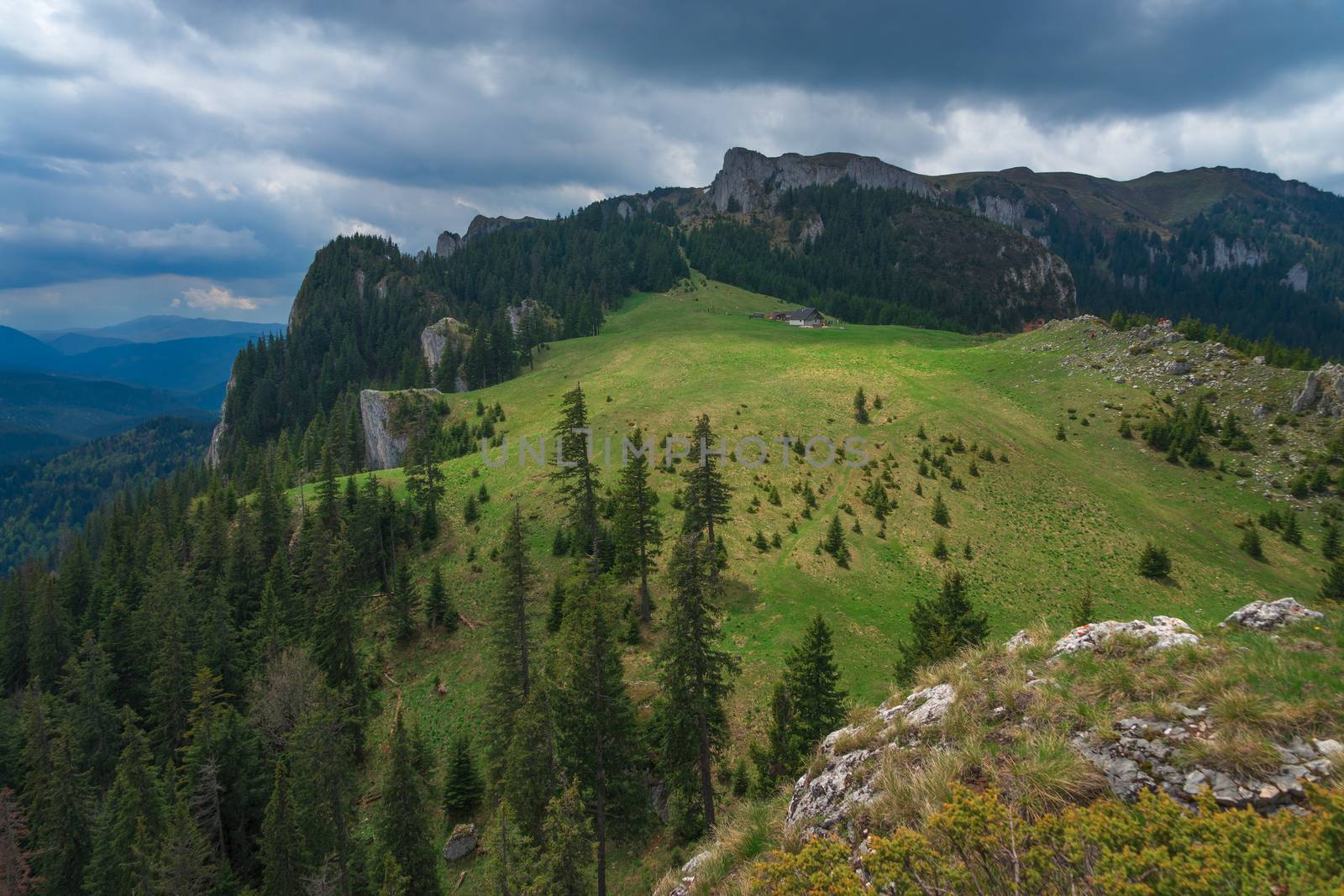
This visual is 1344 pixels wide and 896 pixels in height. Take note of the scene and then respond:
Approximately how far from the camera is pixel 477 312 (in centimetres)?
16212

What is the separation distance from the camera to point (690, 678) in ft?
76.8

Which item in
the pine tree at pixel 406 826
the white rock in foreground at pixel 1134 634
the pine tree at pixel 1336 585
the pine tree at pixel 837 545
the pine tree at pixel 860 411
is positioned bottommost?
the pine tree at pixel 406 826

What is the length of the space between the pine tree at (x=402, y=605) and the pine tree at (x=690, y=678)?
98.1 ft

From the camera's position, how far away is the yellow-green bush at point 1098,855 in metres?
4.49

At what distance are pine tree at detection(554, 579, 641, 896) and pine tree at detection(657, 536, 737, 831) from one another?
2351 mm

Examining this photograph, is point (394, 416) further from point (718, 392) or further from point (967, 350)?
point (967, 350)

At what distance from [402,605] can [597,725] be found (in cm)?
2808

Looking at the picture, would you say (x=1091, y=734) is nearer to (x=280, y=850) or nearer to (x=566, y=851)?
(x=566, y=851)

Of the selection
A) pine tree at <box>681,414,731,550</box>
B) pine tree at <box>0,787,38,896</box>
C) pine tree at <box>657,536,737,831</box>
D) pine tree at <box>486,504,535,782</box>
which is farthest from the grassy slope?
pine tree at <box>0,787,38,896</box>

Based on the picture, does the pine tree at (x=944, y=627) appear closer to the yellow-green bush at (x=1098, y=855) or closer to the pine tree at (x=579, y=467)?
the yellow-green bush at (x=1098, y=855)

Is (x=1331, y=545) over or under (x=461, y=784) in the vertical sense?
over

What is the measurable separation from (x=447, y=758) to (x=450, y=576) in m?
17.6

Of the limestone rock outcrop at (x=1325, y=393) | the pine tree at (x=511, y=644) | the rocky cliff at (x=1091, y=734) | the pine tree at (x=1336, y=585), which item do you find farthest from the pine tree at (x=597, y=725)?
the limestone rock outcrop at (x=1325, y=393)

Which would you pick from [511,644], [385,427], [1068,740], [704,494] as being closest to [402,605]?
[511,644]
